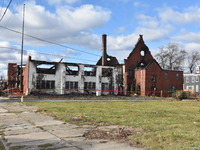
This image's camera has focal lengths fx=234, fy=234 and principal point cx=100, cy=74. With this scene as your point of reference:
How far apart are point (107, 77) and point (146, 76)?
7958mm

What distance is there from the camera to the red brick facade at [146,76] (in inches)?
1876

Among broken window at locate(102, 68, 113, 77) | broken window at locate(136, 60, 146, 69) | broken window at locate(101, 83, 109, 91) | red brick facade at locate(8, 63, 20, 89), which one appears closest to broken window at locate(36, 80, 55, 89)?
red brick facade at locate(8, 63, 20, 89)

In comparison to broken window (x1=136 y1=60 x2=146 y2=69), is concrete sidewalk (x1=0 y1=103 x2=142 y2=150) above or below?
below

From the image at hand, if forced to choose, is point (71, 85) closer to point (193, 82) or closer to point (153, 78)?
point (153, 78)

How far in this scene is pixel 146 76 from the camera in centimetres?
4728

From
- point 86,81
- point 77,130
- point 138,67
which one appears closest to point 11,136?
point 77,130

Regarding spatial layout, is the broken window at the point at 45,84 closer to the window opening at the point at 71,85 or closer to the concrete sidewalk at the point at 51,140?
the window opening at the point at 71,85

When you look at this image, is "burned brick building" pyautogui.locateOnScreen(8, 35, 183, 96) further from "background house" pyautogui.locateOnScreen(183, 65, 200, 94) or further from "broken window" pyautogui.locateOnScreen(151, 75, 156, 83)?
"background house" pyautogui.locateOnScreen(183, 65, 200, 94)

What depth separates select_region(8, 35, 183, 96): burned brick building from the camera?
3869 centimetres

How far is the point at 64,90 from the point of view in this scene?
40.2 meters

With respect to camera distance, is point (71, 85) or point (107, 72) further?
point (107, 72)

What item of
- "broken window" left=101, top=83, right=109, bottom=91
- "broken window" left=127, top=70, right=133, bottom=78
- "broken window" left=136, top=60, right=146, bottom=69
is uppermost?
"broken window" left=136, top=60, right=146, bottom=69

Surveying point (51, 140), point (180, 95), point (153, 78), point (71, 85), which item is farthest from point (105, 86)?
point (51, 140)

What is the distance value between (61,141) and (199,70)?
271ft
